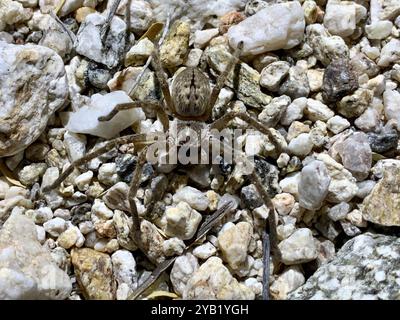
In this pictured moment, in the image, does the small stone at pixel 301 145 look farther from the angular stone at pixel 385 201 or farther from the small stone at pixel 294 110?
the angular stone at pixel 385 201

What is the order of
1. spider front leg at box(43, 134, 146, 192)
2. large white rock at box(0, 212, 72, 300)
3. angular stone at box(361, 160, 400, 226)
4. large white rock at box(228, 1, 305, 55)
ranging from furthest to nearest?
large white rock at box(228, 1, 305, 55) < spider front leg at box(43, 134, 146, 192) < angular stone at box(361, 160, 400, 226) < large white rock at box(0, 212, 72, 300)

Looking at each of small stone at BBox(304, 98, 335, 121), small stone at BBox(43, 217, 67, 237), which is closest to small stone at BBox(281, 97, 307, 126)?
small stone at BBox(304, 98, 335, 121)

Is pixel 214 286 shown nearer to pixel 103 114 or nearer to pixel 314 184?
pixel 314 184

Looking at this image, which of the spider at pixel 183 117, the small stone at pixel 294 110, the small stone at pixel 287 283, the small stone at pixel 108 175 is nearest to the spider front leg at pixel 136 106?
the spider at pixel 183 117

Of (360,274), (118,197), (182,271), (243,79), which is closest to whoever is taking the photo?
(360,274)

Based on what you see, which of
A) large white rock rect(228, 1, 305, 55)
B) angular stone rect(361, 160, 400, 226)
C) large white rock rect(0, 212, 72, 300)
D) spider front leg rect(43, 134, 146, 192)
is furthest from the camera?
large white rock rect(228, 1, 305, 55)

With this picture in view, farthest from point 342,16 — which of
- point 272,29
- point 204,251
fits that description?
point 204,251

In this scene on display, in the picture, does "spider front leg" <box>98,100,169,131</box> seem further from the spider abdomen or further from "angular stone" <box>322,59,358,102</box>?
"angular stone" <box>322,59,358,102</box>
